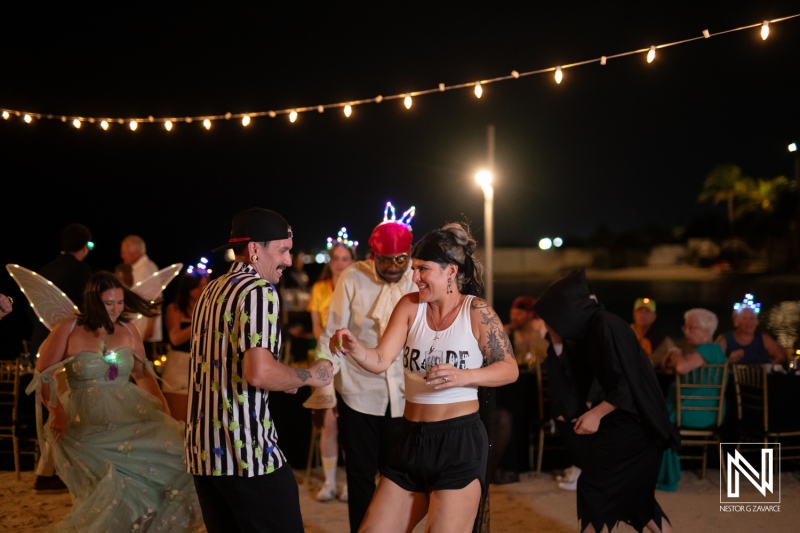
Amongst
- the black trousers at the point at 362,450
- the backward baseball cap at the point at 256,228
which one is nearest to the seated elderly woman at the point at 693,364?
the black trousers at the point at 362,450

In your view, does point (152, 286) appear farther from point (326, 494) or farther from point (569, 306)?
point (569, 306)

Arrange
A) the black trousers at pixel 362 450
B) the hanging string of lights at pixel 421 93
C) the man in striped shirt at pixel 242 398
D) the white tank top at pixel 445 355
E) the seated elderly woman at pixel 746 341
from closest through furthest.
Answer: the man in striped shirt at pixel 242 398
the white tank top at pixel 445 355
the black trousers at pixel 362 450
the hanging string of lights at pixel 421 93
the seated elderly woman at pixel 746 341

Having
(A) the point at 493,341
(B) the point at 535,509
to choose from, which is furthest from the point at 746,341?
(A) the point at 493,341

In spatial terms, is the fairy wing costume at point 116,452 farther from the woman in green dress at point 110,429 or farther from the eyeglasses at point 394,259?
the eyeglasses at point 394,259

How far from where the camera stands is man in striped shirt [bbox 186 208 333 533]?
8.74 feet

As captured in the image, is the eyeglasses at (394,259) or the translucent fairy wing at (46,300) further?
the translucent fairy wing at (46,300)

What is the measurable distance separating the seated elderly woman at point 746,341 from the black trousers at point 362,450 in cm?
401

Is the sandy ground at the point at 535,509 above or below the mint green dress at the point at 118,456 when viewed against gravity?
below

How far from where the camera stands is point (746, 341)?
698 centimetres

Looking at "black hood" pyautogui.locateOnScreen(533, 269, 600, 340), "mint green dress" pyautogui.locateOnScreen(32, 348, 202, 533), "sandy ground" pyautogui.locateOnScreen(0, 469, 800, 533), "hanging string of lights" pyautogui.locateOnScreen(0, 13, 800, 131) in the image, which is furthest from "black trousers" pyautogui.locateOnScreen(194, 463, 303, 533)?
"hanging string of lights" pyautogui.locateOnScreen(0, 13, 800, 131)

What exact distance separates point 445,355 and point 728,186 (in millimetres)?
52192

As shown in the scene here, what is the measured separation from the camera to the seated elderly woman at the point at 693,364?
5.96 meters

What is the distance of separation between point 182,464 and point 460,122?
10212mm

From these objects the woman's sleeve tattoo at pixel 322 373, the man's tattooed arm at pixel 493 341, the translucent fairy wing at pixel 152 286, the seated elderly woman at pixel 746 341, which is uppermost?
the translucent fairy wing at pixel 152 286
